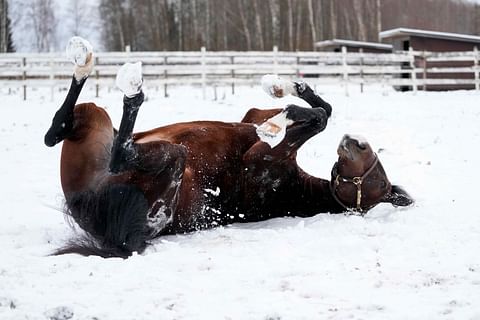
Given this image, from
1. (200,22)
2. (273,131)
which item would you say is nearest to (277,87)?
(273,131)

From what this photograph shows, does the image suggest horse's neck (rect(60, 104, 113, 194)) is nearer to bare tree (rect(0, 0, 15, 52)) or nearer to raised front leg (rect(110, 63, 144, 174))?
raised front leg (rect(110, 63, 144, 174))

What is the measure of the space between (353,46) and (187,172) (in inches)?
1046

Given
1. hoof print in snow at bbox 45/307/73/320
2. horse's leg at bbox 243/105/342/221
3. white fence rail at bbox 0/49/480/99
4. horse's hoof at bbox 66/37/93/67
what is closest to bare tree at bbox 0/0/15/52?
white fence rail at bbox 0/49/480/99

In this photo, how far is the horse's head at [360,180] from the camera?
13.4 ft

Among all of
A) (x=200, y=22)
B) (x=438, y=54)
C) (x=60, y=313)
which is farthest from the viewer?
(x=200, y=22)

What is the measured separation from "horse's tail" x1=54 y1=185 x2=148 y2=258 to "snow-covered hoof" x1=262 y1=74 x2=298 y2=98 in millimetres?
1402

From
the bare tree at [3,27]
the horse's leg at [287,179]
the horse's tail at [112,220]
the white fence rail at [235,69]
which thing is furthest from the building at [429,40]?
the bare tree at [3,27]

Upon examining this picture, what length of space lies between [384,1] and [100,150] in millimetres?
52063

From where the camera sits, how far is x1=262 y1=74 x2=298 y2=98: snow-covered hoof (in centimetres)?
457

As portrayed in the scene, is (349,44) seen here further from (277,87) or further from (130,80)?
(130,80)

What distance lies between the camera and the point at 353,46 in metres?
29.3

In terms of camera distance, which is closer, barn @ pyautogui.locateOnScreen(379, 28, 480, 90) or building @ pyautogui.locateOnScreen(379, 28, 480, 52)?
barn @ pyautogui.locateOnScreen(379, 28, 480, 90)

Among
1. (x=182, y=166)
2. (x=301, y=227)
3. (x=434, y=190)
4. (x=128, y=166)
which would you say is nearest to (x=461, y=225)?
(x=301, y=227)

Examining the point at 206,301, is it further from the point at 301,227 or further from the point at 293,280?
the point at 301,227
